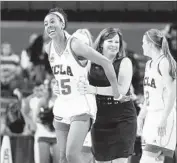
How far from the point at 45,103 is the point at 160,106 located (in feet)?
8.40

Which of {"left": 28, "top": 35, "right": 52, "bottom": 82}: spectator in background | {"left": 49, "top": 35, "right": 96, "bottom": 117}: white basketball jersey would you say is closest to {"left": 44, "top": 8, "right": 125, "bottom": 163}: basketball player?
{"left": 49, "top": 35, "right": 96, "bottom": 117}: white basketball jersey

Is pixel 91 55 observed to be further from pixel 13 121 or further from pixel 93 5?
pixel 93 5

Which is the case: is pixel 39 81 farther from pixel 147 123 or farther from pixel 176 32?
pixel 147 123

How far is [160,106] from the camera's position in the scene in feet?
17.8

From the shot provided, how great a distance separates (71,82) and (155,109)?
1.09 metres

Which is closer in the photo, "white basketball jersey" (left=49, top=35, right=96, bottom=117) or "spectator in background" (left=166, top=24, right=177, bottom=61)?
"white basketball jersey" (left=49, top=35, right=96, bottom=117)

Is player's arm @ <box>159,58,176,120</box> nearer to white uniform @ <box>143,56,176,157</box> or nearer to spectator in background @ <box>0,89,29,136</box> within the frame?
white uniform @ <box>143,56,176,157</box>

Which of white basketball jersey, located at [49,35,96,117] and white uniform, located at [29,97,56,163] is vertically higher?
white basketball jersey, located at [49,35,96,117]

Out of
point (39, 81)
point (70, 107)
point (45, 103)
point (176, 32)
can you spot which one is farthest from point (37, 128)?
point (176, 32)

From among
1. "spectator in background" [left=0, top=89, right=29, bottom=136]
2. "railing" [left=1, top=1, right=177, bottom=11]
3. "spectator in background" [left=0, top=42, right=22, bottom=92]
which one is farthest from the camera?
"railing" [left=1, top=1, right=177, bottom=11]

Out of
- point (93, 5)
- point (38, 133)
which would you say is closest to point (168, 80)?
point (38, 133)

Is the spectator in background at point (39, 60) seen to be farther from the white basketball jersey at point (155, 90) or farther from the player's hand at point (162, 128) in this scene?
the player's hand at point (162, 128)

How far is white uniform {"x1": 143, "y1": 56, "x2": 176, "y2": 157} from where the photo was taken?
5.43 m

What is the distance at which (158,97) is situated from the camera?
5.44 m
